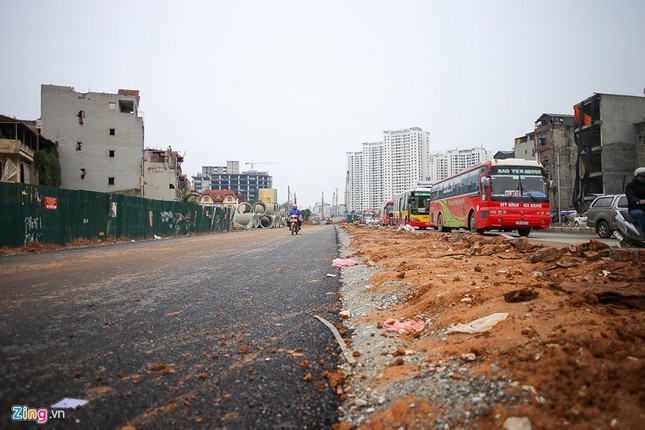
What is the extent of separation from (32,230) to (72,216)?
7.65 ft

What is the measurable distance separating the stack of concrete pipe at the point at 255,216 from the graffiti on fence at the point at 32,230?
3283 centimetres

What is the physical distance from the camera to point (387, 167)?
127 metres

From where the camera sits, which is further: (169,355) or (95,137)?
(95,137)

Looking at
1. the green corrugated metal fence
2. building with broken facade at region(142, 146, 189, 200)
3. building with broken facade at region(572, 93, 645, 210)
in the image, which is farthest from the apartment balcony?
building with broken facade at region(572, 93, 645, 210)

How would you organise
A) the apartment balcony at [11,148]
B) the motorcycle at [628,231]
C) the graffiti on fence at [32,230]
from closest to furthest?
the motorcycle at [628,231], the graffiti on fence at [32,230], the apartment balcony at [11,148]

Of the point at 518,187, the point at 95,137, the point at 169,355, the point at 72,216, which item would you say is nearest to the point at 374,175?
the point at 95,137

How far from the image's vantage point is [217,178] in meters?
171

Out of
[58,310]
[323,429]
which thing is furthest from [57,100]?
[323,429]

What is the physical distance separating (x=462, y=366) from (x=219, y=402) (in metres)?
1.37

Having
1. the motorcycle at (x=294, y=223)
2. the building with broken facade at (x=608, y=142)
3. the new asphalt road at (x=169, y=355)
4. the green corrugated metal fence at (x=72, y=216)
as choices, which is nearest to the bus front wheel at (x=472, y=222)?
the motorcycle at (x=294, y=223)

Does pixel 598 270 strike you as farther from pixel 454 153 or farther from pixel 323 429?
pixel 454 153

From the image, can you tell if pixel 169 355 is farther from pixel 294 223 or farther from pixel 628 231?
pixel 294 223

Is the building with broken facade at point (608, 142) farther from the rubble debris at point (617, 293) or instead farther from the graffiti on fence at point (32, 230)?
the graffiti on fence at point (32, 230)

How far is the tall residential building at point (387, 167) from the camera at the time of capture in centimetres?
11700
